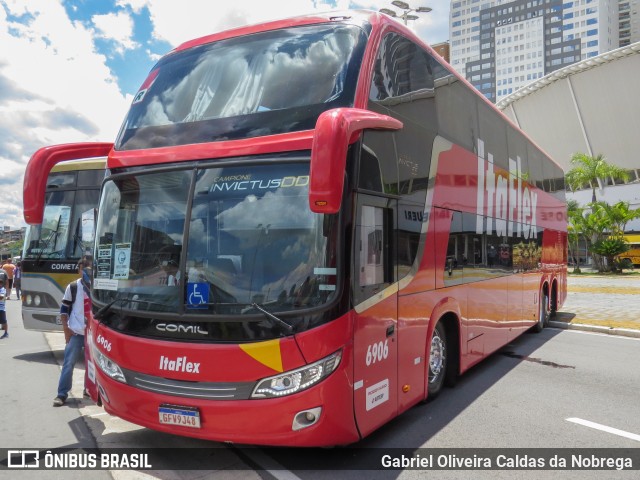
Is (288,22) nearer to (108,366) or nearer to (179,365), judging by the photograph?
(179,365)

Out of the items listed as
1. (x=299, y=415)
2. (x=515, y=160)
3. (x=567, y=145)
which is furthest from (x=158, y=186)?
(x=567, y=145)

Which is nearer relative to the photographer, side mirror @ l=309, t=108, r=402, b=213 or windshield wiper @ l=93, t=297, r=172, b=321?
side mirror @ l=309, t=108, r=402, b=213

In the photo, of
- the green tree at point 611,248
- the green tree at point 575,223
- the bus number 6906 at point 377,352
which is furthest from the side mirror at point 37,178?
the green tree at point 575,223

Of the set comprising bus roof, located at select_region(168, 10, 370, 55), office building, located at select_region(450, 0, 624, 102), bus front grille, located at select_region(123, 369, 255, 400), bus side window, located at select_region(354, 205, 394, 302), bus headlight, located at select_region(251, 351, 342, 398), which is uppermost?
office building, located at select_region(450, 0, 624, 102)

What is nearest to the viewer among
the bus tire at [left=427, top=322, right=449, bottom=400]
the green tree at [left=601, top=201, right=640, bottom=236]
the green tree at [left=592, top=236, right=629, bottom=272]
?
the bus tire at [left=427, top=322, right=449, bottom=400]

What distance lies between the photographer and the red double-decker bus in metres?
4.00

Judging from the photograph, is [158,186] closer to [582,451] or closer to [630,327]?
[582,451]

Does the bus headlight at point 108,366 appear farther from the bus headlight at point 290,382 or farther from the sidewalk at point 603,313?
the sidewalk at point 603,313

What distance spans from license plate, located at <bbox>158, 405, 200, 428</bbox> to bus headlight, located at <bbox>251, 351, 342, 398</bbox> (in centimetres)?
50

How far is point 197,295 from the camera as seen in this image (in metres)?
4.20

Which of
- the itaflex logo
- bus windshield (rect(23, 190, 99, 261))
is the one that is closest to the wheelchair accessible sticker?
the itaflex logo

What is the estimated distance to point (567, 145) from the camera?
218 ft

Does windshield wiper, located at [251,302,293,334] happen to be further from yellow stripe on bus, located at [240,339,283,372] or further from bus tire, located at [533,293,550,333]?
bus tire, located at [533,293,550,333]

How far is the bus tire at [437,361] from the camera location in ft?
20.5
